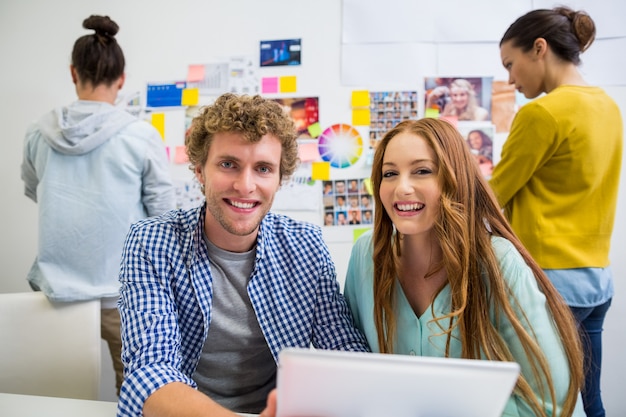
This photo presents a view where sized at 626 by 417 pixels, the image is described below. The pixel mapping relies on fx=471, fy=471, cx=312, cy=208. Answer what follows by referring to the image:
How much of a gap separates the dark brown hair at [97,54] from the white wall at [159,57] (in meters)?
0.67

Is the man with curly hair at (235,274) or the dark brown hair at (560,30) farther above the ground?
the dark brown hair at (560,30)

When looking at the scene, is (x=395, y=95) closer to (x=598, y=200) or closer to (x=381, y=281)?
(x=598, y=200)

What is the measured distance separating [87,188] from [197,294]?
71cm

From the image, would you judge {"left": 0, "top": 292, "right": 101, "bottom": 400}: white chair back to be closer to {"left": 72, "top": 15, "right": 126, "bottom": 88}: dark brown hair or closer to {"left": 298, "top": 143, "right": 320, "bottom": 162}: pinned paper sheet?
{"left": 72, "top": 15, "right": 126, "bottom": 88}: dark brown hair

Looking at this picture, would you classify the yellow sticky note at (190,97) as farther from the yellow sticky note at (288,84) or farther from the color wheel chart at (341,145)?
the color wheel chart at (341,145)

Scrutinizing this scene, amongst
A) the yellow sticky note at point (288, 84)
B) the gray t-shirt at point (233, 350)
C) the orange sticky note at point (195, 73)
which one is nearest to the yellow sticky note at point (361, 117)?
the yellow sticky note at point (288, 84)

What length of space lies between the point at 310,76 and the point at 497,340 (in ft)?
4.98

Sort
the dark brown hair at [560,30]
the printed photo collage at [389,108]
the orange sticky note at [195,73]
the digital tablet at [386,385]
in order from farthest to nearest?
the orange sticky note at [195,73] → the printed photo collage at [389,108] → the dark brown hair at [560,30] → the digital tablet at [386,385]

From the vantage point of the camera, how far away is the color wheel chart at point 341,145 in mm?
2098

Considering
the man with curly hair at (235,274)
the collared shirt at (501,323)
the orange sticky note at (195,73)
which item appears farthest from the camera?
the orange sticky note at (195,73)

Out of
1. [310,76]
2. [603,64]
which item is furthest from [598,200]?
[310,76]

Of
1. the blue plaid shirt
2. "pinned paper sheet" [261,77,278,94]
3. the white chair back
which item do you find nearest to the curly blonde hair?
the blue plaid shirt

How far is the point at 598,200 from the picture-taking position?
1333 mm

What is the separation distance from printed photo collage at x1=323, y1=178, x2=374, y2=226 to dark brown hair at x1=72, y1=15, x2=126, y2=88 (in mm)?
997
